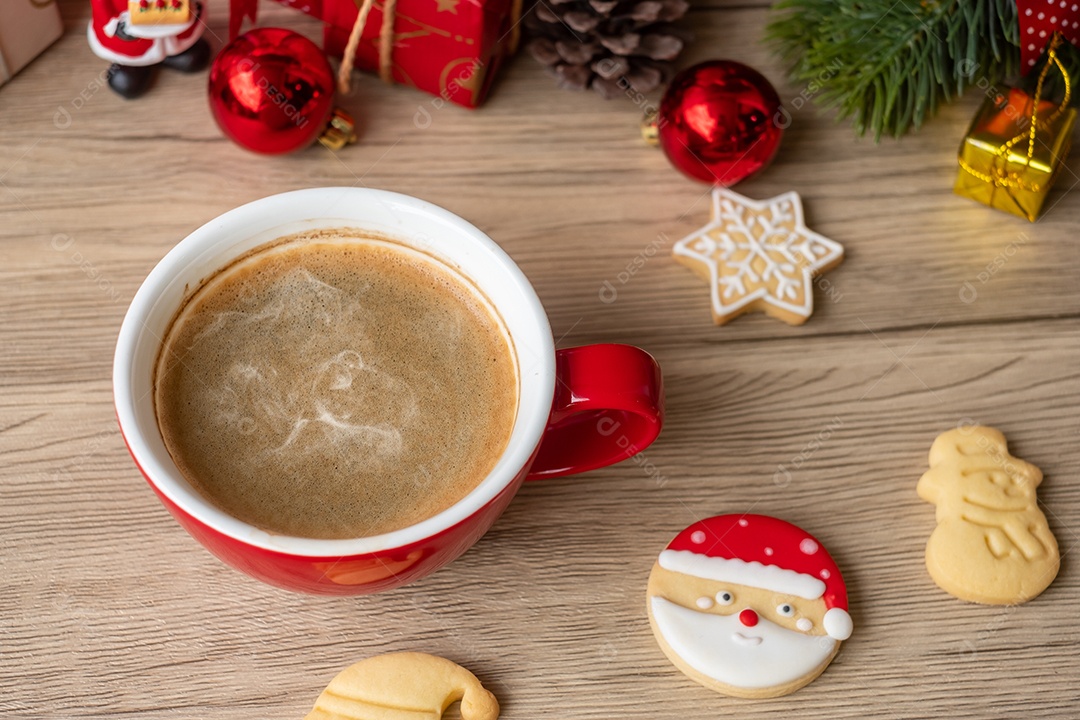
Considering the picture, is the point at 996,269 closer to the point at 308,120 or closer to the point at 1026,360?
the point at 1026,360

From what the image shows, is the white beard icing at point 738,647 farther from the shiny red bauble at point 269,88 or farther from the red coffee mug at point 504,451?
the shiny red bauble at point 269,88

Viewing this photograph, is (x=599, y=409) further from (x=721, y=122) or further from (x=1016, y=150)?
(x=1016, y=150)

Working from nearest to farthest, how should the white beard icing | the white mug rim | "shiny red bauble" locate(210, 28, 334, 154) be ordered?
the white mug rim < the white beard icing < "shiny red bauble" locate(210, 28, 334, 154)

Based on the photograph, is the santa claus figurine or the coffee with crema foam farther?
the santa claus figurine

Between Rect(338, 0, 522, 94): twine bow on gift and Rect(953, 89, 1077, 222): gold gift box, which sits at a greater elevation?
Rect(338, 0, 522, 94): twine bow on gift

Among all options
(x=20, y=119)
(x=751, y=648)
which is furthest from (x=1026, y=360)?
(x=20, y=119)

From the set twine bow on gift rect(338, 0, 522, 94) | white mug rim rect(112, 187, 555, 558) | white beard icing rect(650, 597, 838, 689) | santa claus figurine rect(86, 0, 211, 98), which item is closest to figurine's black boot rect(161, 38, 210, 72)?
santa claus figurine rect(86, 0, 211, 98)

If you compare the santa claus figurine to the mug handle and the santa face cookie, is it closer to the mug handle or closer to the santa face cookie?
the mug handle

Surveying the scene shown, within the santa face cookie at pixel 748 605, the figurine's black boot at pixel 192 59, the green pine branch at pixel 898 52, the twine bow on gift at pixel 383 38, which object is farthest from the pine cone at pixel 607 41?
the santa face cookie at pixel 748 605
